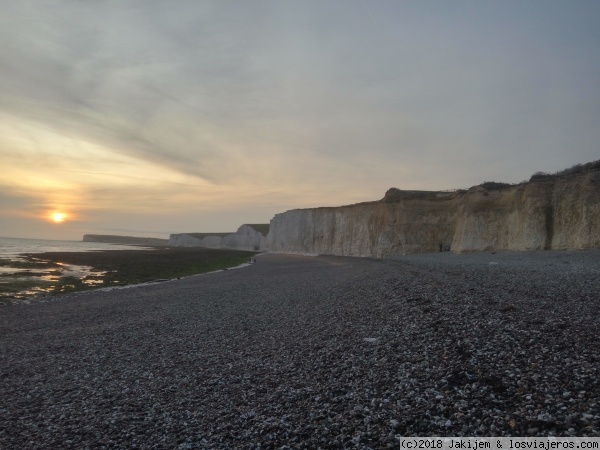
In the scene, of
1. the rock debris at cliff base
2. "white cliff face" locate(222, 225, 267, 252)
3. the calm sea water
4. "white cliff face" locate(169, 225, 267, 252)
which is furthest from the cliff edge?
"white cliff face" locate(169, 225, 267, 252)

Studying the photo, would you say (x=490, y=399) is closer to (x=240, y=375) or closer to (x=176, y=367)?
(x=240, y=375)

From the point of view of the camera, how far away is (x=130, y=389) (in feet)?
24.0

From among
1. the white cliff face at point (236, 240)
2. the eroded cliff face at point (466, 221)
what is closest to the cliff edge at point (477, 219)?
the eroded cliff face at point (466, 221)

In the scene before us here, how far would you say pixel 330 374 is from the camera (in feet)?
22.0

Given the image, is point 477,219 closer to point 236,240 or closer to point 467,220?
point 467,220

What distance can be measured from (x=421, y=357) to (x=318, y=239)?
61.7 m

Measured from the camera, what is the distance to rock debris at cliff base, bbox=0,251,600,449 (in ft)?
15.4

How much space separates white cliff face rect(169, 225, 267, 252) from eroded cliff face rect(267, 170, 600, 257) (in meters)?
40.7

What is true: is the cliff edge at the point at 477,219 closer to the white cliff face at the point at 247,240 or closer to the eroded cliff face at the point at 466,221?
the eroded cliff face at the point at 466,221

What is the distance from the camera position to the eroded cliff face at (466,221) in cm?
2638

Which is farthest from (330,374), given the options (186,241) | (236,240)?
(186,241)

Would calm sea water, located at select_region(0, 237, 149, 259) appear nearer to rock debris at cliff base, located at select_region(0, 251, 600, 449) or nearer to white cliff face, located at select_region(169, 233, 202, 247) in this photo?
white cliff face, located at select_region(169, 233, 202, 247)

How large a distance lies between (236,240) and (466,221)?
3690 inches

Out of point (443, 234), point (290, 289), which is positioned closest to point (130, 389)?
point (290, 289)
